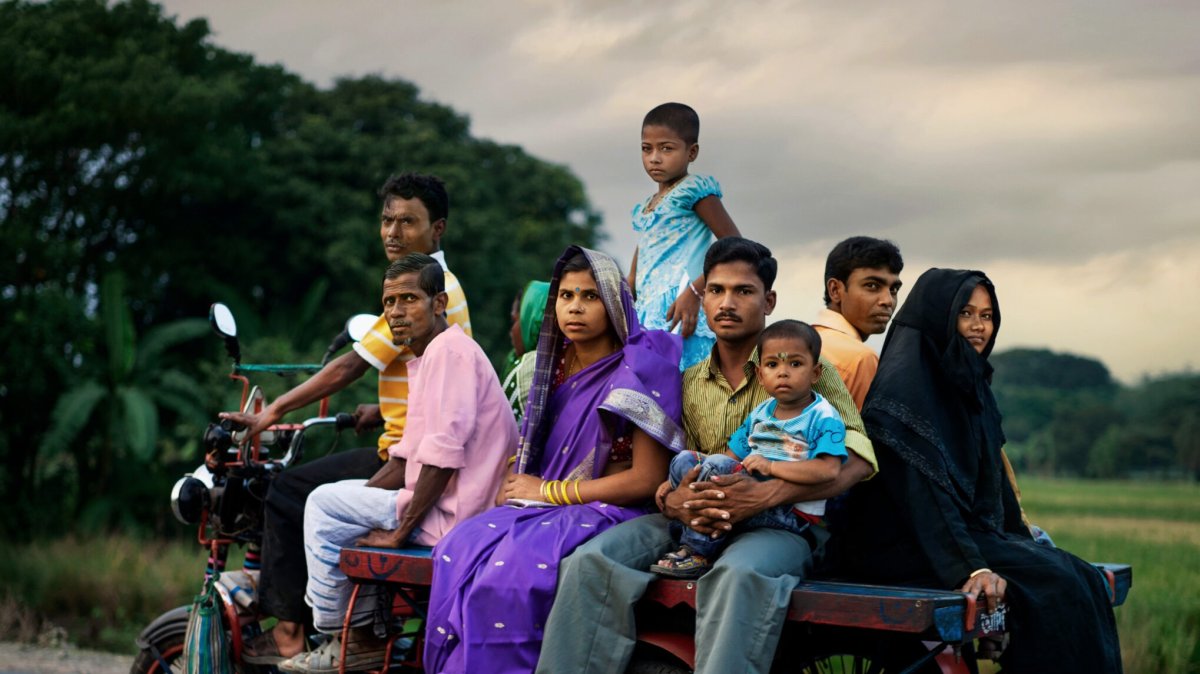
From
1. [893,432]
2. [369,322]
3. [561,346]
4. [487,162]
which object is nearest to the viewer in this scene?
[893,432]

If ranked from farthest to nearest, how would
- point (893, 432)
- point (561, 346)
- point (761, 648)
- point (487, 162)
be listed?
point (487, 162), point (561, 346), point (893, 432), point (761, 648)

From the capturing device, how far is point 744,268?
14.3ft

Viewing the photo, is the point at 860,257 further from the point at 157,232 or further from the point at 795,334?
the point at 157,232

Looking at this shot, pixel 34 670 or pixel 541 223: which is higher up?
pixel 541 223

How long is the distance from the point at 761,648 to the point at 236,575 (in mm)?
2923

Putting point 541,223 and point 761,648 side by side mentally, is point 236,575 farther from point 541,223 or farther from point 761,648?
point 541,223

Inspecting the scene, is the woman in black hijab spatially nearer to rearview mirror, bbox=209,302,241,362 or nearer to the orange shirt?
the orange shirt

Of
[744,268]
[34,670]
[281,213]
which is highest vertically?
[281,213]

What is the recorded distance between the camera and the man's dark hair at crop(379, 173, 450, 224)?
5664mm

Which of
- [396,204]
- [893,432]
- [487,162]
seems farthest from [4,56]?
[893,432]

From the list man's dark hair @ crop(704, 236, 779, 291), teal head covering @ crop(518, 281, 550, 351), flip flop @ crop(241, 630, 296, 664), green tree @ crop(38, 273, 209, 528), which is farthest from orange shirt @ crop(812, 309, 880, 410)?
green tree @ crop(38, 273, 209, 528)

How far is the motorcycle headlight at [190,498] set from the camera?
5582 mm

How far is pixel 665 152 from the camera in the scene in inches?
215

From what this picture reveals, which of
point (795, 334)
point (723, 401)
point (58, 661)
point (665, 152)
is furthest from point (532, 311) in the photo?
point (58, 661)
